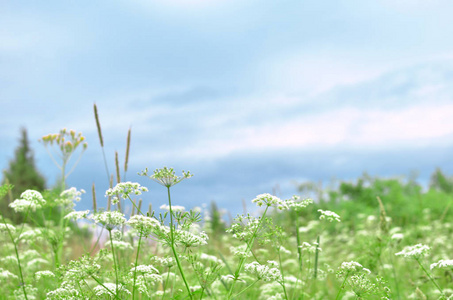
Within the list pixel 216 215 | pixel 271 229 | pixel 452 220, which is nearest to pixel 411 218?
pixel 452 220

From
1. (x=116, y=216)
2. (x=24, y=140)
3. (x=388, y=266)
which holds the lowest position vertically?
(x=388, y=266)

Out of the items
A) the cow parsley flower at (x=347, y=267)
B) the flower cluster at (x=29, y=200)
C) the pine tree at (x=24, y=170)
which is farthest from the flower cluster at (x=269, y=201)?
the pine tree at (x=24, y=170)

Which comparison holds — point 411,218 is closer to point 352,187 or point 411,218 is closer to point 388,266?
point 352,187

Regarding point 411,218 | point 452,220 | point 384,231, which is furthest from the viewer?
point 411,218

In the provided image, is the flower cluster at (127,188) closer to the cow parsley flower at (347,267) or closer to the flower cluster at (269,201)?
the flower cluster at (269,201)

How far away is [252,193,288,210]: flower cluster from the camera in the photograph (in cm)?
381

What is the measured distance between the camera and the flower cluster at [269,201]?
12.5ft

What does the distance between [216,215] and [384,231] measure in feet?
62.1

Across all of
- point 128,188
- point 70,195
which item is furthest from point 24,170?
point 128,188

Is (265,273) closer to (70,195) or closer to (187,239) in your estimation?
(187,239)

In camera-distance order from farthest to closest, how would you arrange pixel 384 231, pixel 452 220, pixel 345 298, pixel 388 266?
pixel 452 220, pixel 388 266, pixel 345 298, pixel 384 231

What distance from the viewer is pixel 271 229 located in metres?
4.06

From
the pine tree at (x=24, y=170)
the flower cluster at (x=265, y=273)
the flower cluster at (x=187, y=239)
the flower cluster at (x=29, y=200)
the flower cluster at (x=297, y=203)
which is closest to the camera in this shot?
the flower cluster at (x=187, y=239)

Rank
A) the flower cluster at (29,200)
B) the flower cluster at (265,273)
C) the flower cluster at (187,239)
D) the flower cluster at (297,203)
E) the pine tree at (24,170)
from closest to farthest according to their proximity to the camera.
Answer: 1. the flower cluster at (187,239)
2. the flower cluster at (265,273)
3. the flower cluster at (297,203)
4. the flower cluster at (29,200)
5. the pine tree at (24,170)
